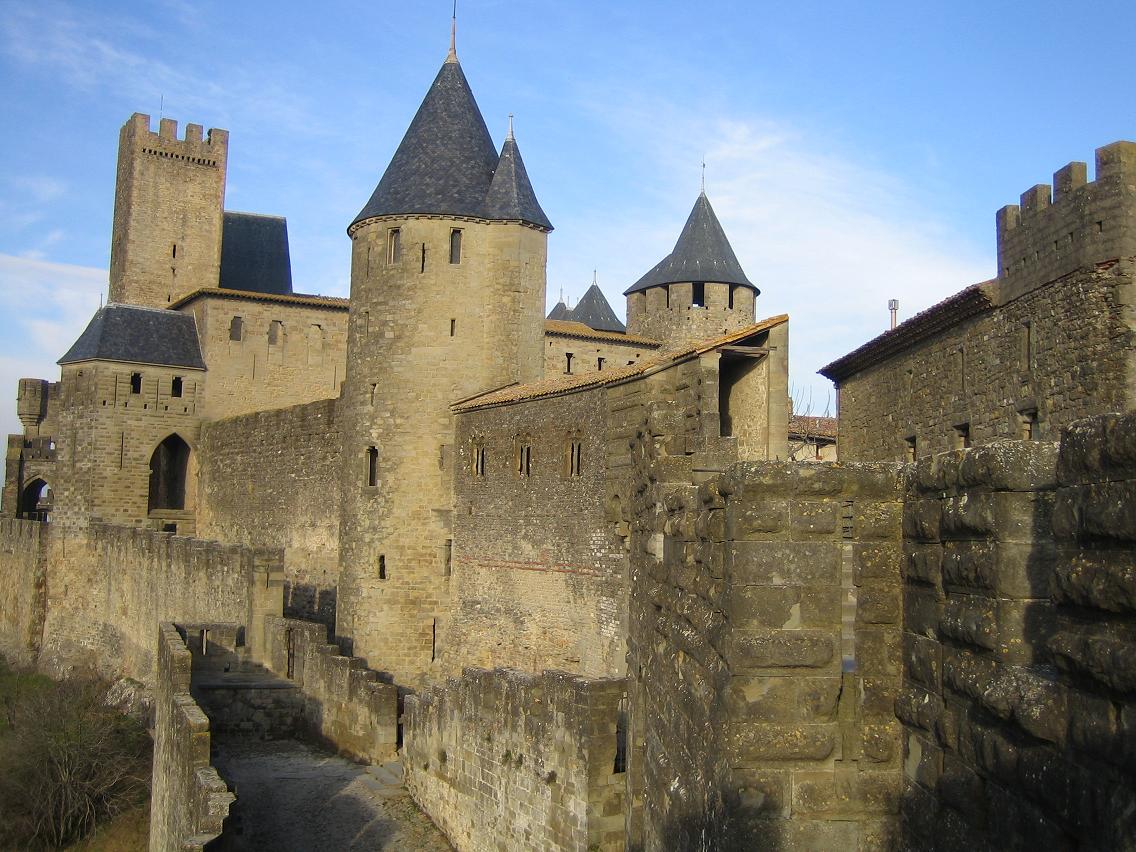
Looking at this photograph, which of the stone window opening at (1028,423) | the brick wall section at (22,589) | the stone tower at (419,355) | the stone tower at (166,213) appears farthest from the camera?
the stone tower at (166,213)

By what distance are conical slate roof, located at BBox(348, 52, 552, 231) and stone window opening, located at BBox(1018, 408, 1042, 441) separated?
30.6ft

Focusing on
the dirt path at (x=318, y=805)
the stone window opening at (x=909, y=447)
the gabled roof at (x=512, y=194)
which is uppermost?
the gabled roof at (x=512, y=194)

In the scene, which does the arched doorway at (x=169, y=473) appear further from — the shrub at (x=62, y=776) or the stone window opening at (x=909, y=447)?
the stone window opening at (x=909, y=447)

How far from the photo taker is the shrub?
716 inches

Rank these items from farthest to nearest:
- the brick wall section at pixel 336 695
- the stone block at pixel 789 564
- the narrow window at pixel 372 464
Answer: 1. the narrow window at pixel 372 464
2. the brick wall section at pixel 336 695
3. the stone block at pixel 789 564

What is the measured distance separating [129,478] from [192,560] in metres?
9.96

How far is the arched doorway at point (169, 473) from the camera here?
108ft

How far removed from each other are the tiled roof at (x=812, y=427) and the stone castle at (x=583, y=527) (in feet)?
10.9

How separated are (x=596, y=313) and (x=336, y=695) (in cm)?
Result: 2537

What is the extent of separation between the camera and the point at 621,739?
10922mm

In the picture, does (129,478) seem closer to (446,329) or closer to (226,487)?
(226,487)

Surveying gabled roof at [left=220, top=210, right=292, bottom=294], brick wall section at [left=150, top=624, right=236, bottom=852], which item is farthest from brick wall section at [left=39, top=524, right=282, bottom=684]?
gabled roof at [left=220, top=210, right=292, bottom=294]

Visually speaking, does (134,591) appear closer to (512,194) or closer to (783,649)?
(512,194)

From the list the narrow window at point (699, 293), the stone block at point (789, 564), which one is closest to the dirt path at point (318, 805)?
the stone block at point (789, 564)
